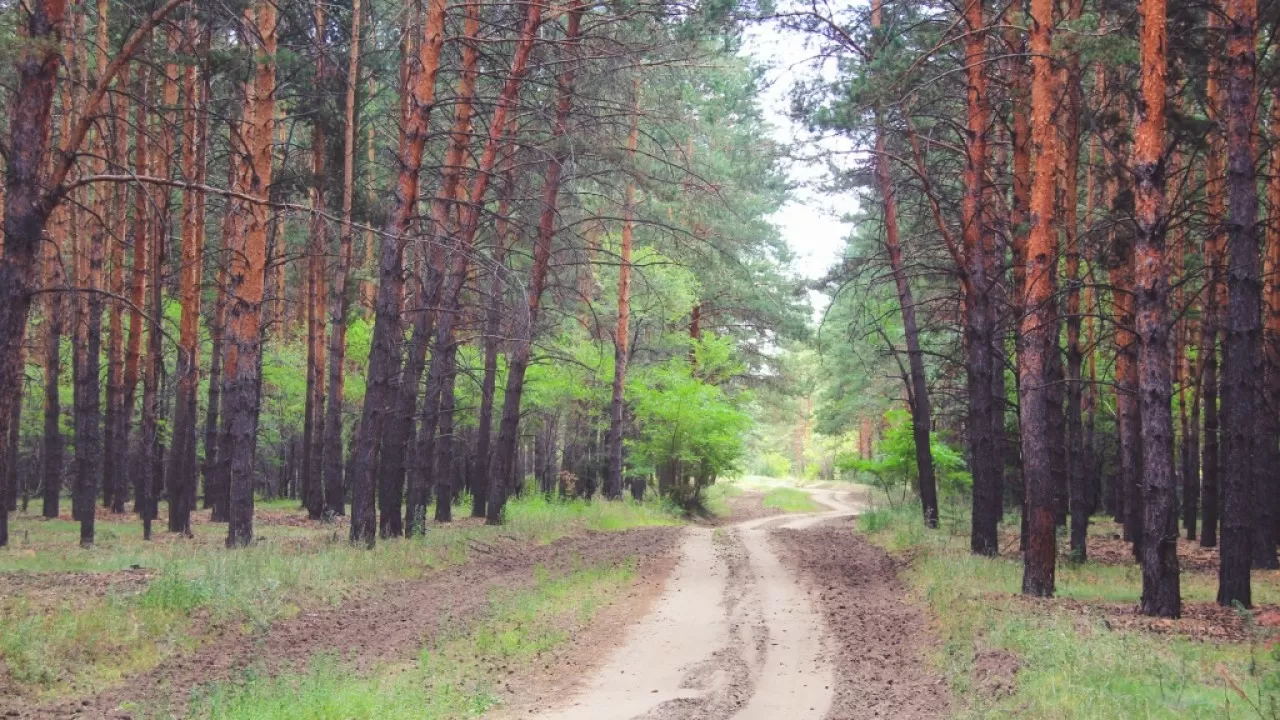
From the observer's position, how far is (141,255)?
1964 centimetres

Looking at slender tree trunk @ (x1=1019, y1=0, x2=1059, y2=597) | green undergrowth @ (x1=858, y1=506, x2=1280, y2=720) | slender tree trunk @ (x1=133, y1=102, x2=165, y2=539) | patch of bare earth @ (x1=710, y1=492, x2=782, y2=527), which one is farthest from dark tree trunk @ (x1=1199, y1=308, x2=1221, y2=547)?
slender tree trunk @ (x1=133, y1=102, x2=165, y2=539)

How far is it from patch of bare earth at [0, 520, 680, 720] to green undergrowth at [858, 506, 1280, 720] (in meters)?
5.29

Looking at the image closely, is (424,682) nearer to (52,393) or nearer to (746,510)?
(52,393)

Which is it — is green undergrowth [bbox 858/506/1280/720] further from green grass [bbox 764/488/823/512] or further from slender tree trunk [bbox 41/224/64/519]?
green grass [bbox 764/488/823/512]

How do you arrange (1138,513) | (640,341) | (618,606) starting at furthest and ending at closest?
(640,341), (1138,513), (618,606)

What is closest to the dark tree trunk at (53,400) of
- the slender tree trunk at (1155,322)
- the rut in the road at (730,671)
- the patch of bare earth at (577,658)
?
the patch of bare earth at (577,658)

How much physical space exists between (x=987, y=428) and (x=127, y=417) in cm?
1824

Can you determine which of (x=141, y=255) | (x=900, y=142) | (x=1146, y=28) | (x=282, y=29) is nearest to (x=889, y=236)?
(x=900, y=142)

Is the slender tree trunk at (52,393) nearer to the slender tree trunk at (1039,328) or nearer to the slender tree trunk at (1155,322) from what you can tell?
the slender tree trunk at (1039,328)

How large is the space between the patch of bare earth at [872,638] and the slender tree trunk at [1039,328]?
1.75m

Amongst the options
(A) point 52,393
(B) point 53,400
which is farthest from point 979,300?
(B) point 53,400

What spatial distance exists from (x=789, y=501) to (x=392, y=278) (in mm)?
35879

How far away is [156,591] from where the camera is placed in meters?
9.39

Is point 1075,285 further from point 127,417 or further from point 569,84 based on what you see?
point 127,417
